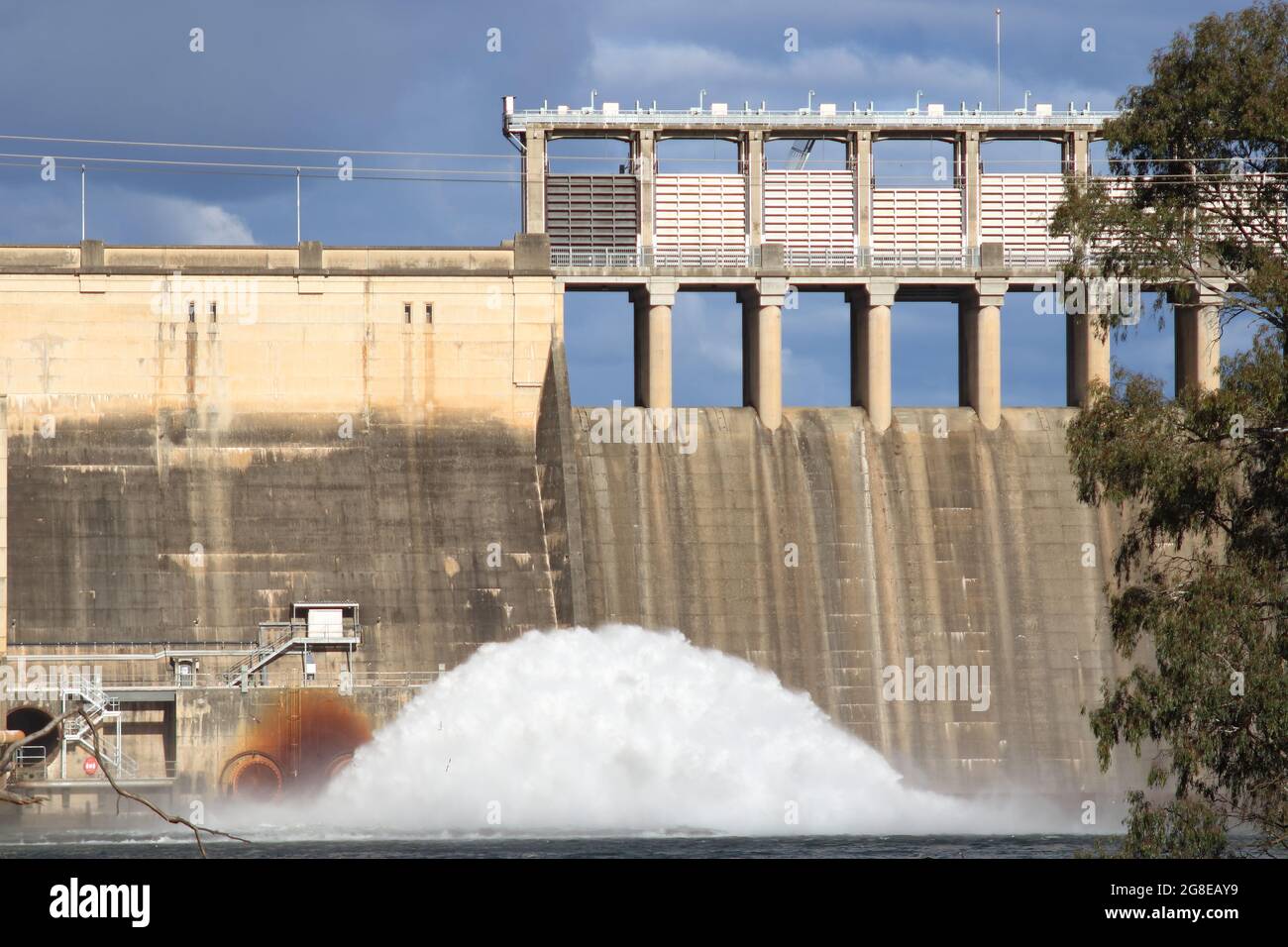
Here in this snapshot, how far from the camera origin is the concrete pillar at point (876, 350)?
201ft

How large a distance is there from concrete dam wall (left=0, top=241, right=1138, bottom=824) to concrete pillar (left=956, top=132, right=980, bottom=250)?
732 centimetres

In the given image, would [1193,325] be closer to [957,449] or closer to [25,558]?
[957,449]

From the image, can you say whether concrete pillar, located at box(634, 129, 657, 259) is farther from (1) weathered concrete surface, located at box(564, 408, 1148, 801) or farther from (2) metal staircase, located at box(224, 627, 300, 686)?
(2) metal staircase, located at box(224, 627, 300, 686)

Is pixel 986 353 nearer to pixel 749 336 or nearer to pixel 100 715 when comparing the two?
pixel 749 336

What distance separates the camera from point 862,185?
6291cm

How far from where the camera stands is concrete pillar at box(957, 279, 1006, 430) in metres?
61.8

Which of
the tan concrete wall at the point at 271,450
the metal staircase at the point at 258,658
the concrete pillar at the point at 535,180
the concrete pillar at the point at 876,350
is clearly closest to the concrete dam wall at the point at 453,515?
the tan concrete wall at the point at 271,450

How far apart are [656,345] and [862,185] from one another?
9176mm

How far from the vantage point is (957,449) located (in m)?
61.1

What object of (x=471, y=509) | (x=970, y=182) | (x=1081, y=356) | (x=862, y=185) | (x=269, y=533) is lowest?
(x=269, y=533)

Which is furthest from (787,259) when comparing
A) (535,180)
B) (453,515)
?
(453,515)

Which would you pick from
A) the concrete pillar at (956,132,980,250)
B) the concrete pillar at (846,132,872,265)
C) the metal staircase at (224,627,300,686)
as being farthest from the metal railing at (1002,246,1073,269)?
the metal staircase at (224,627,300,686)
